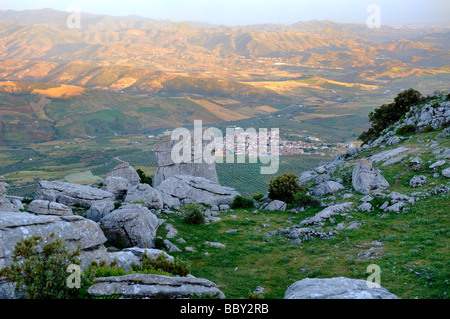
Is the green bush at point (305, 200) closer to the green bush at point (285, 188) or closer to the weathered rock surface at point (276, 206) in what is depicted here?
the weathered rock surface at point (276, 206)

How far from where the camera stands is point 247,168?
293 ft

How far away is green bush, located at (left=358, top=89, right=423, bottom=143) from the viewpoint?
144 feet

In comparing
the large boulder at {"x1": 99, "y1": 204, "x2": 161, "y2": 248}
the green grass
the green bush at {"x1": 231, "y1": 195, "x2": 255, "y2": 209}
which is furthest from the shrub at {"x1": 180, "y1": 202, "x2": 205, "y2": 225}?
the green bush at {"x1": 231, "y1": 195, "x2": 255, "y2": 209}

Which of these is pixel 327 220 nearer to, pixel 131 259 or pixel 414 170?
pixel 414 170

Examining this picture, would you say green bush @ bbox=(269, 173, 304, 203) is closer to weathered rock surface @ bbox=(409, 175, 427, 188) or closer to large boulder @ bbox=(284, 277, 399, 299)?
weathered rock surface @ bbox=(409, 175, 427, 188)

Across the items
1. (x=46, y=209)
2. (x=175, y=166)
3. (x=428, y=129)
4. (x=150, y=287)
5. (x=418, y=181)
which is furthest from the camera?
(x=175, y=166)

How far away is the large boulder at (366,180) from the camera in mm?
26200

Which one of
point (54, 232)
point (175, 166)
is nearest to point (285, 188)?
point (175, 166)

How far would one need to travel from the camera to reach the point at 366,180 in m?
26.8

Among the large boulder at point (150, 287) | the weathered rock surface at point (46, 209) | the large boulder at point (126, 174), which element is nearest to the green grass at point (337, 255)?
A: the large boulder at point (150, 287)

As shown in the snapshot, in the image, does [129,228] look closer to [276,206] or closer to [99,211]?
[99,211]

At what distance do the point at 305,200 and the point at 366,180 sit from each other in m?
5.31

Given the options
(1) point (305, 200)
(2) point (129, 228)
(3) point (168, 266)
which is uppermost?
(3) point (168, 266)

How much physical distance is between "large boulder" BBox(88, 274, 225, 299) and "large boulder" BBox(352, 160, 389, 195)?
61.7 feet
